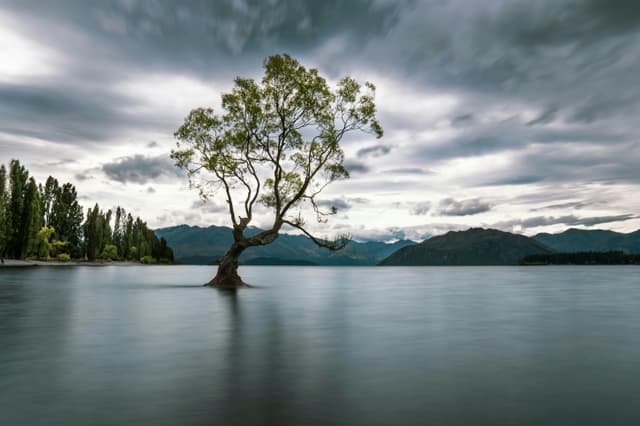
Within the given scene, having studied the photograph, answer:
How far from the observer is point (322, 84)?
46.2 meters

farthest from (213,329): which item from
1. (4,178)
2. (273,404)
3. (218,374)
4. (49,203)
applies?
(49,203)

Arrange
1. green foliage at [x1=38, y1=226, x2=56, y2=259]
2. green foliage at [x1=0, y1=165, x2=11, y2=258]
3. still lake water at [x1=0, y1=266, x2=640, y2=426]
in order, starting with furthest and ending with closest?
green foliage at [x1=38, y1=226, x2=56, y2=259] → green foliage at [x1=0, y1=165, x2=11, y2=258] → still lake water at [x1=0, y1=266, x2=640, y2=426]

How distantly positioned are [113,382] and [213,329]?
32.2 ft

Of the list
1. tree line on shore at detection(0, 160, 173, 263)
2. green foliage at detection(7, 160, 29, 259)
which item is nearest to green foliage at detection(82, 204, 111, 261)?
tree line on shore at detection(0, 160, 173, 263)

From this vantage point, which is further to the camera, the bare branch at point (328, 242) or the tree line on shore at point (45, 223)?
the tree line on shore at point (45, 223)

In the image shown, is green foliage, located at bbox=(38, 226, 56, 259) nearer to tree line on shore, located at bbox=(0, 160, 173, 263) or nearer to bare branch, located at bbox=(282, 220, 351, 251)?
tree line on shore, located at bbox=(0, 160, 173, 263)

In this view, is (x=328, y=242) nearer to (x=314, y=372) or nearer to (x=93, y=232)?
(x=314, y=372)

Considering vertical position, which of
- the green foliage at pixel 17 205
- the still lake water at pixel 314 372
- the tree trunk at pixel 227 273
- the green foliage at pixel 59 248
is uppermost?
the green foliage at pixel 17 205

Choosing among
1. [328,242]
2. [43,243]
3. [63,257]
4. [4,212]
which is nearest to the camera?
[328,242]

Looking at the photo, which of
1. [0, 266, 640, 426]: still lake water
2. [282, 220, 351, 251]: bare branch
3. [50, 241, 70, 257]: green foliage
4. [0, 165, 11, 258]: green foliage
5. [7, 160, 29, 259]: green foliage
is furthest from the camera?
[50, 241, 70, 257]: green foliage

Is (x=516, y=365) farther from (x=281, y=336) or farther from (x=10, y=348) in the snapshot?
(x=10, y=348)

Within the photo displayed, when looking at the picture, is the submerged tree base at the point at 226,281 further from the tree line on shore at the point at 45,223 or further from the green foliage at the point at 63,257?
the green foliage at the point at 63,257

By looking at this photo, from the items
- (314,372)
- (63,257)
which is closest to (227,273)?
(314,372)

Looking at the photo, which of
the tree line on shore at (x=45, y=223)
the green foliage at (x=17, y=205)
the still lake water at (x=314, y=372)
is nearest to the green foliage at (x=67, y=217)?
the tree line on shore at (x=45, y=223)
